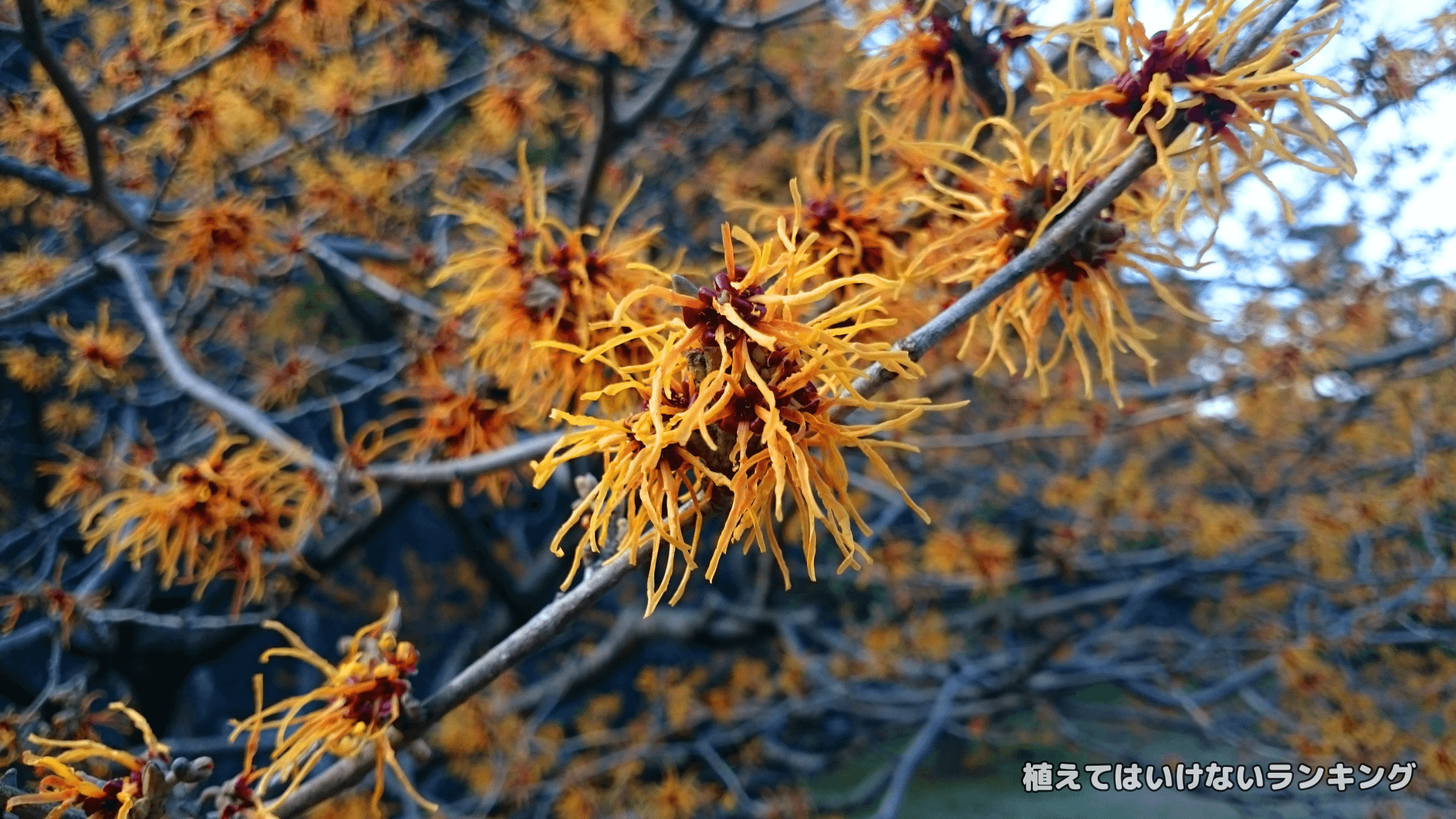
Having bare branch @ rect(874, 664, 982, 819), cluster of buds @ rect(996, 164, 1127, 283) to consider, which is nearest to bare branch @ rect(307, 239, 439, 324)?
cluster of buds @ rect(996, 164, 1127, 283)

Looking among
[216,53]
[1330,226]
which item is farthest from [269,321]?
[1330,226]

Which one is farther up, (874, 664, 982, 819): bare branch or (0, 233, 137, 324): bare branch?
(0, 233, 137, 324): bare branch

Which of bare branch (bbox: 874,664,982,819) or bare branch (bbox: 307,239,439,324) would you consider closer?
bare branch (bbox: 307,239,439,324)

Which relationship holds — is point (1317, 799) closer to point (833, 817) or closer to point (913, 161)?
point (833, 817)

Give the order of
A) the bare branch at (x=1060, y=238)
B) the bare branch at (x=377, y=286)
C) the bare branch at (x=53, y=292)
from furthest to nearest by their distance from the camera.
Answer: the bare branch at (x=53, y=292) < the bare branch at (x=377, y=286) < the bare branch at (x=1060, y=238)

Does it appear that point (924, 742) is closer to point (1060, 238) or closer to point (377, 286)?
point (377, 286)

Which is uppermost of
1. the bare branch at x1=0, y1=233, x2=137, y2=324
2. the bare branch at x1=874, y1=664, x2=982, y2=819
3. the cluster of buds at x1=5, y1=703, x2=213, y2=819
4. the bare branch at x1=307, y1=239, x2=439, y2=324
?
the bare branch at x1=0, y1=233, x2=137, y2=324

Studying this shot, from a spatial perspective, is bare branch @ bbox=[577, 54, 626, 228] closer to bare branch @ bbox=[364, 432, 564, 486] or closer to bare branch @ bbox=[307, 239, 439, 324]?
bare branch @ bbox=[307, 239, 439, 324]

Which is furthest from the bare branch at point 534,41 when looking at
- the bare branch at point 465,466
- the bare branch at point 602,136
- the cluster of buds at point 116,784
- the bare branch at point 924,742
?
the bare branch at point 924,742

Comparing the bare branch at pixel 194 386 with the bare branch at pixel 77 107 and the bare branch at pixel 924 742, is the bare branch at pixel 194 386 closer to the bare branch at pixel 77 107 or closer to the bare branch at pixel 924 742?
the bare branch at pixel 77 107

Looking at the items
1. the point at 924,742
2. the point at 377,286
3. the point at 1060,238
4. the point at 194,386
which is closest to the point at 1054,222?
the point at 1060,238

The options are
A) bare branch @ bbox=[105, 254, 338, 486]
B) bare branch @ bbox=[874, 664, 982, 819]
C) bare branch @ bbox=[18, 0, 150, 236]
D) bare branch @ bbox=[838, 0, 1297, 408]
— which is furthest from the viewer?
bare branch @ bbox=[874, 664, 982, 819]

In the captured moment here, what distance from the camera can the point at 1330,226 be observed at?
3805mm

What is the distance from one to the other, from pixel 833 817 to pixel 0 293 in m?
3.34
